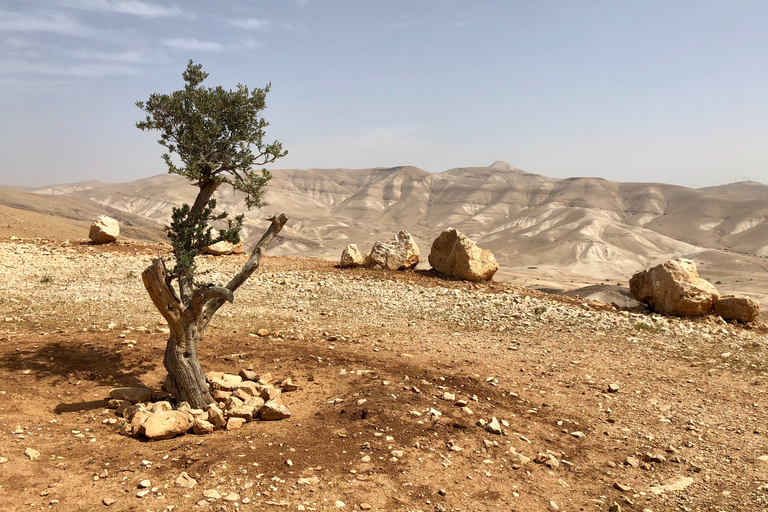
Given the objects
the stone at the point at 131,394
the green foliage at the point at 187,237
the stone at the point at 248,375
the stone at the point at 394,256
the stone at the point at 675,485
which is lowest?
the stone at the point at 675,485

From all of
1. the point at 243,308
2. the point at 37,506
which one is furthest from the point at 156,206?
the point at 37,506

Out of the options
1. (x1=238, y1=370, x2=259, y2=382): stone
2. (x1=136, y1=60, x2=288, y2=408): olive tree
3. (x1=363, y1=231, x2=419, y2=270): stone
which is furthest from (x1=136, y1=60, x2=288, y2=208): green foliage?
(x1=363, y1=231, x2=419, y2=270): stone

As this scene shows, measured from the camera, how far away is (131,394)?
8.10 meters

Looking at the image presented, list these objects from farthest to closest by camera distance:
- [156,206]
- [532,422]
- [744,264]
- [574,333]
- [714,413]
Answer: [156,206] < [744,264] < [574,333] < [714,413] < [532,422]

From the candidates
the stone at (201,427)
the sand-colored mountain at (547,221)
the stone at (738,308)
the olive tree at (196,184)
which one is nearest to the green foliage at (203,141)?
the olive tree at (196,184)

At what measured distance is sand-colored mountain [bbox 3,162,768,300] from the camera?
3548 inches

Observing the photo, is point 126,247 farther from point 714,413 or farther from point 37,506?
point 714,413

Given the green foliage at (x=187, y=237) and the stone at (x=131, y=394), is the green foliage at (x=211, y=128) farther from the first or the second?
the stone at (x=131, y=394)

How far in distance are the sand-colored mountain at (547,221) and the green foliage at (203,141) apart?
210 ft

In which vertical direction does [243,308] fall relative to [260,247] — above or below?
below

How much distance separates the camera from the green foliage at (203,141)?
798cm

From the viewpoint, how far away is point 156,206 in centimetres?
14625

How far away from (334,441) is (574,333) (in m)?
8.81

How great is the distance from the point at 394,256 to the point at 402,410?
1278cm
